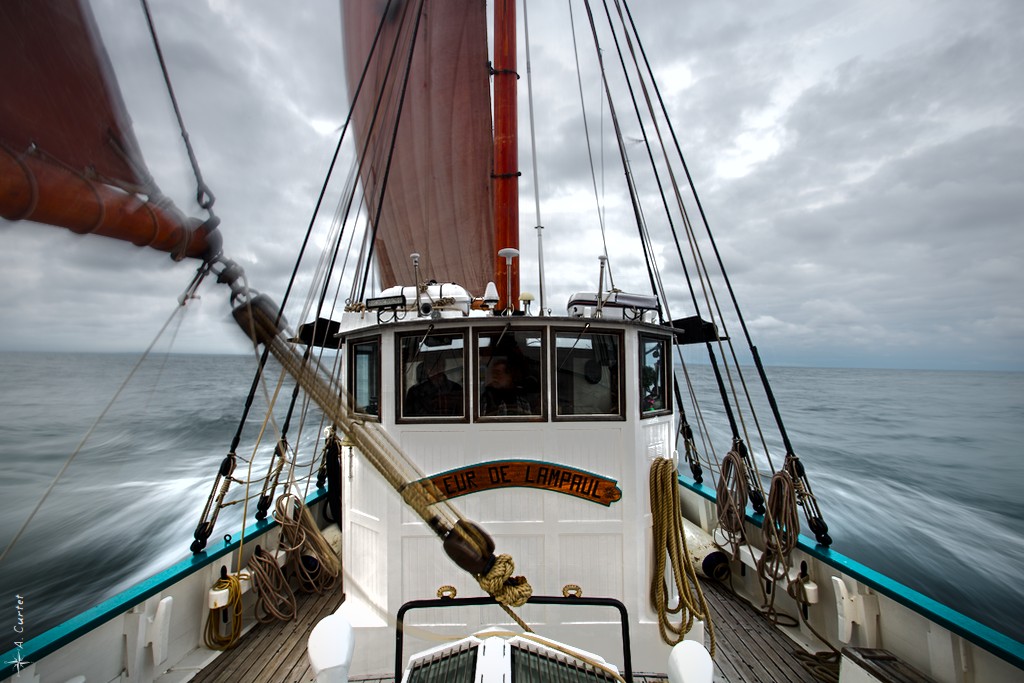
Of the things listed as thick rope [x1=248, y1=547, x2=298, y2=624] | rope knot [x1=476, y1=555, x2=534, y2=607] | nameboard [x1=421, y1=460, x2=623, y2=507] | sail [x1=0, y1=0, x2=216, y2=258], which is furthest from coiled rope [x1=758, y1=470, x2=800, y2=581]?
sail [x1=0, y1=0, x2=216, y2=258]

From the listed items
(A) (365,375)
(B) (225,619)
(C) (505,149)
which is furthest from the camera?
(C) (505,149)

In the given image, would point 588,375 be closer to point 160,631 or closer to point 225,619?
point 160,631

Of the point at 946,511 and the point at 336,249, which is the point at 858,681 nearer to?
the point at 336,249

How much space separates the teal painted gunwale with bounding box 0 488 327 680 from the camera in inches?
117

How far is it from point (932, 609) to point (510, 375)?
360cm

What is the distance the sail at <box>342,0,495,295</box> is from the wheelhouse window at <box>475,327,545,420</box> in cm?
403

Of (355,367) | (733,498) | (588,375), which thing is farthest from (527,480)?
(733,498)

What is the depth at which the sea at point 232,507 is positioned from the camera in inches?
365

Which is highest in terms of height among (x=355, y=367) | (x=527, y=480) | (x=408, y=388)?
(x=355, y=367)

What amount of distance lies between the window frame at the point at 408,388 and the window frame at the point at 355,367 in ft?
0.47

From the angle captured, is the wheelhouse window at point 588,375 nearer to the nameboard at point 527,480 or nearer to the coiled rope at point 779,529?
the nameboard at point 527,480

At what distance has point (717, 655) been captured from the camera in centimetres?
430

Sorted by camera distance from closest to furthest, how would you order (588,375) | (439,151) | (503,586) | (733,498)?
1. (503,586)
2. (588,375)
3. (733,498)
4. (439,151)

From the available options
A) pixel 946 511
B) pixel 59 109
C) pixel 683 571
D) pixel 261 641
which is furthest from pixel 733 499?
pixel 946 511
